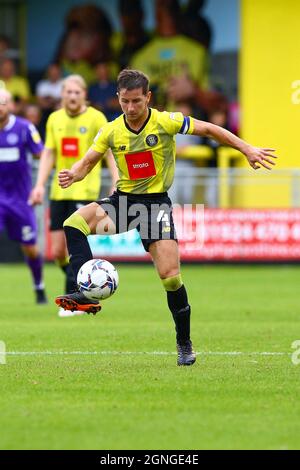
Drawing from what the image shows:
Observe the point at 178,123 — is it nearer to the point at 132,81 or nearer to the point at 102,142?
the point at 132,81

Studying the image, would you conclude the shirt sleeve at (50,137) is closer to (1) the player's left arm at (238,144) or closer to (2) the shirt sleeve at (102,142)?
Answer: (2) the shirt sleeve at (102,142)

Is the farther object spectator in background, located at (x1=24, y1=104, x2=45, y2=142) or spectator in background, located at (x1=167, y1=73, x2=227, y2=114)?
spectator in background, located at (x1=167, y1=73, x2=227, y2=114)

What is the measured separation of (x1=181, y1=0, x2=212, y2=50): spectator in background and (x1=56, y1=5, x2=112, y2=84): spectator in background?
189cm

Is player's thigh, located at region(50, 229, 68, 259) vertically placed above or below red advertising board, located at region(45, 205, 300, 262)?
below

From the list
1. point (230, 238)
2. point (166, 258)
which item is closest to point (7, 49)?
point (230, 238)

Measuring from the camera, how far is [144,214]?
29.0 ft

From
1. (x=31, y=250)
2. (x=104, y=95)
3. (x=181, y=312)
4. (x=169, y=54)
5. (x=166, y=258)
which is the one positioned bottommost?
(x=181, y=312)

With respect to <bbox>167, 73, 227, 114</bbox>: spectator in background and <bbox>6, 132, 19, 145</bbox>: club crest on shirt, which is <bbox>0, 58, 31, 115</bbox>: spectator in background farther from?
<bbox>6, 132, 19, 145</bbox>: club crest on shirt

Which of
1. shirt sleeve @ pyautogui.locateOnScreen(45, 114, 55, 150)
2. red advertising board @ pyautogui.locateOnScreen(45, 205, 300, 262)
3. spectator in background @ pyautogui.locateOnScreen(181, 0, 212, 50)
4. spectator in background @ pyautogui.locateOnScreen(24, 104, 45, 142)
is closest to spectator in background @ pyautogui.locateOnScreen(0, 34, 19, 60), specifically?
spectator in background @ pyautogui.locateOnScreen(24, 104, 45, 142)

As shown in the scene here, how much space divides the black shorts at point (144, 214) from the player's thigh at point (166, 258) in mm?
55

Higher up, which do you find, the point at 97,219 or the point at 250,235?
the point at 250,235

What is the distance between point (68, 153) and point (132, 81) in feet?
16.1

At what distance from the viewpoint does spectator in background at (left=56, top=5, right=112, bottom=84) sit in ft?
85.3

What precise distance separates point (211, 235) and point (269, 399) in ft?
43.4
